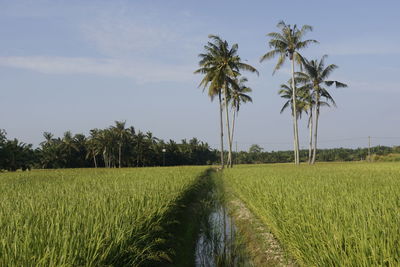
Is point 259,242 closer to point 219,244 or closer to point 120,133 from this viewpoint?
point 219,244

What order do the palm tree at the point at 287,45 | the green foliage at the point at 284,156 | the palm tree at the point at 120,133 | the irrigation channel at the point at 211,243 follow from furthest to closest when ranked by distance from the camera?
the green foliage at the point at 284,156, the palm tree at the point at 120,133, the palm tree at the point at 287,45, the irrigation channel at the point at 211,243

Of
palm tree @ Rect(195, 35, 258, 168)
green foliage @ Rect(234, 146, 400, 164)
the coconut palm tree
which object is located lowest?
green foliage @ Rect(234, 146, 400, 164)

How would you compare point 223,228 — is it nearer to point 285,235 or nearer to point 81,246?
point 285,235

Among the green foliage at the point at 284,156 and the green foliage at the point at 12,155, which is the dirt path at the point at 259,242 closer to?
the green foliage at the point at 12,155

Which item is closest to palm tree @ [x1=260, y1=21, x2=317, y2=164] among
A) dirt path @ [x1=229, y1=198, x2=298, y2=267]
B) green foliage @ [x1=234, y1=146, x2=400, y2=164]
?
dirt path @ [x1=229, y1=198, x2=298, y2=267]

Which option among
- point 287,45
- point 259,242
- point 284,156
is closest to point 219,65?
point 287,45

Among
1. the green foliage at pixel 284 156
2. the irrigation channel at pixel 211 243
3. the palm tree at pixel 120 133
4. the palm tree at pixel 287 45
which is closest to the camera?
the irrigation channel at pixel 211 243

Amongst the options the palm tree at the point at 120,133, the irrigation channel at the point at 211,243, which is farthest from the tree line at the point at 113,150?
the irrigation channel at the point at 211,243

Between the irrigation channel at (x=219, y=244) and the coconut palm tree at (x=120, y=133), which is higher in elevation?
the coconut palm tree at (x=120, y=133)

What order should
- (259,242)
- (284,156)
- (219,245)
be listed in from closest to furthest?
(219,245) < (259,242) < (284,156)

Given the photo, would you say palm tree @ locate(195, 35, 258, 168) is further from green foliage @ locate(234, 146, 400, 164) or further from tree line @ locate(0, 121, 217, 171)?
green foliage @ locate(234, 146, 400, 164)

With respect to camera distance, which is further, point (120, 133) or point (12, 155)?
point (120, 133)

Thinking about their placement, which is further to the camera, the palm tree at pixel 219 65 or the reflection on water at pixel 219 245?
the palm tree at pixel 219 65

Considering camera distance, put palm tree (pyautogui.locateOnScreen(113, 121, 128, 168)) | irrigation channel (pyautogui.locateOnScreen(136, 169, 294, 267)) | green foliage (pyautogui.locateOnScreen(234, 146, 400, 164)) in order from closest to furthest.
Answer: irrigation channel (pyautogui.locateOnScreen(136, 169, 294, 267)) → palm tree (pyautogui.locateOnScreen(113, 121, 128, 168)) → green foliage (pyautogui.locateOnScreen(234, 146, 400, 164))
